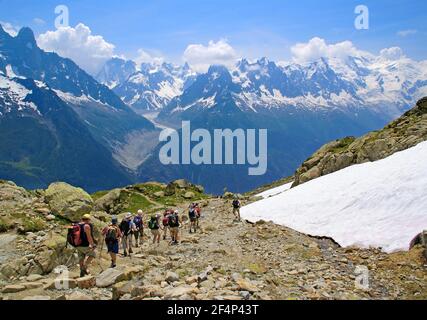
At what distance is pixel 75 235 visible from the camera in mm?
21625

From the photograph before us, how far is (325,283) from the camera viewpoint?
2153 cm

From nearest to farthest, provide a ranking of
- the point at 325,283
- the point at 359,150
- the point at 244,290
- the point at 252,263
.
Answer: the point at 244,290 < the point at 325,283 < the point at 252,263 < the point at 359,150

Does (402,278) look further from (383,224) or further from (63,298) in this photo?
(63,298)

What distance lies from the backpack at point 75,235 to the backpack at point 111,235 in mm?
2551

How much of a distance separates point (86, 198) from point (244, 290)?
22.6 meters

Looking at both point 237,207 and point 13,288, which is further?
point 237,207

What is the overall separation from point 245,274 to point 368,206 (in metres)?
15.5

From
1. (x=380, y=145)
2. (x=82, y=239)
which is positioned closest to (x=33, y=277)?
(x=82, y=239)

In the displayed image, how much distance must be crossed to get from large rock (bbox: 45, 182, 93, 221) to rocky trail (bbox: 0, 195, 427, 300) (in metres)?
6.62

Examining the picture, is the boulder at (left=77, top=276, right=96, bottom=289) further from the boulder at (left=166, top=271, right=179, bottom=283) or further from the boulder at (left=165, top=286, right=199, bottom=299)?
the boulder at (left=165, top=286, right=199, bottom=299)

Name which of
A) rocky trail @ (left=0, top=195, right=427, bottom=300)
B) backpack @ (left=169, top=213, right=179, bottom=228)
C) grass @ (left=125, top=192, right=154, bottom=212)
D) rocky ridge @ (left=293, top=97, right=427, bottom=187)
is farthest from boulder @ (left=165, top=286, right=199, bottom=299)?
grass @ (left=125, top=192, right=154, bottom=212)

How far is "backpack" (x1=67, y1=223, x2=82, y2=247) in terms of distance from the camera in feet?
70.7

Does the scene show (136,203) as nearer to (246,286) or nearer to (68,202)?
(68,202)
